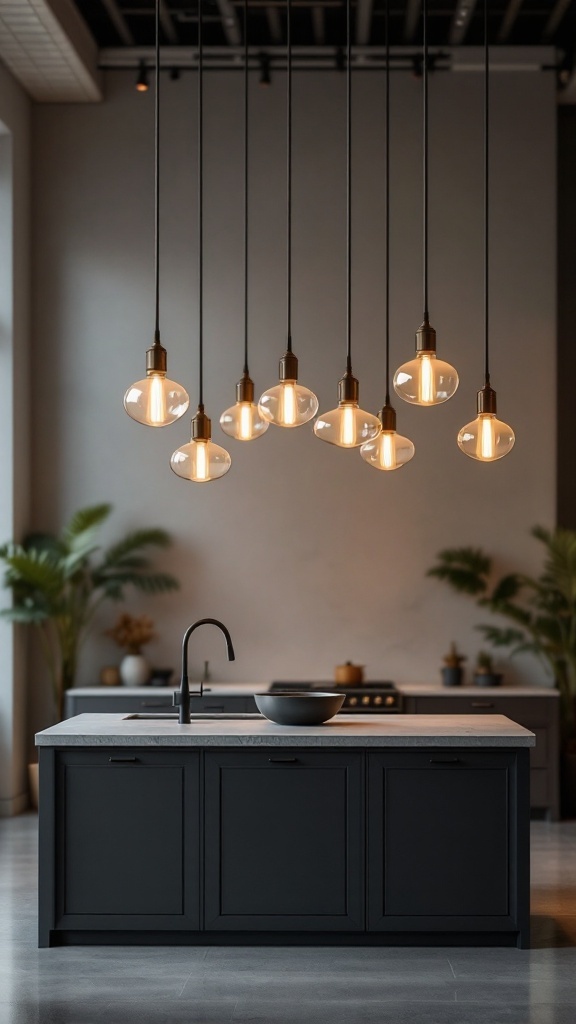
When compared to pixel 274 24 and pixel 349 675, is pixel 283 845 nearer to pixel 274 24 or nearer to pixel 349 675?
pixel 349 675

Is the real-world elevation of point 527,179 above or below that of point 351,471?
above

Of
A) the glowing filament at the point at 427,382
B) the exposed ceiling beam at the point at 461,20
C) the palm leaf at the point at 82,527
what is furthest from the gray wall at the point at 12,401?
the glowing filament at the point at 427,382

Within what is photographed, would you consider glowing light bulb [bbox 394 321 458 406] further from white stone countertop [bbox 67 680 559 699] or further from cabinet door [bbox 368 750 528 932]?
white stone countertop [bbox 67 680 559 699]

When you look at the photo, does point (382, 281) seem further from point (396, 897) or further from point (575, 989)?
point (575, 989)

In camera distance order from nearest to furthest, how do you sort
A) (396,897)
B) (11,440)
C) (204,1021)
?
(204,1021) < (396,897) < (11,440)

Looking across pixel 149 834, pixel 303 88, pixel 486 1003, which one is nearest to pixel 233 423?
pixel 149 834

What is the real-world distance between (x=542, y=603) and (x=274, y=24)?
14.6 ft

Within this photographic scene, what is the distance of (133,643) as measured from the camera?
26.5 ft

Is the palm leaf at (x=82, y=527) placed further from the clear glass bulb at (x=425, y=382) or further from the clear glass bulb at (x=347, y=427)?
the clear glass bulb at (x=425, y=382)

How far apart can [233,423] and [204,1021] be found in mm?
2437

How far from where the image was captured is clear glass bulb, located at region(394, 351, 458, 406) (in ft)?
14.8

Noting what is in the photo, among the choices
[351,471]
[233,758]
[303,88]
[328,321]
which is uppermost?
[303,88]

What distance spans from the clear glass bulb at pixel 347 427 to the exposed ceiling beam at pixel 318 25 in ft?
14.1

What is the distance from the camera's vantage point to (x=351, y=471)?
833 centimetres
